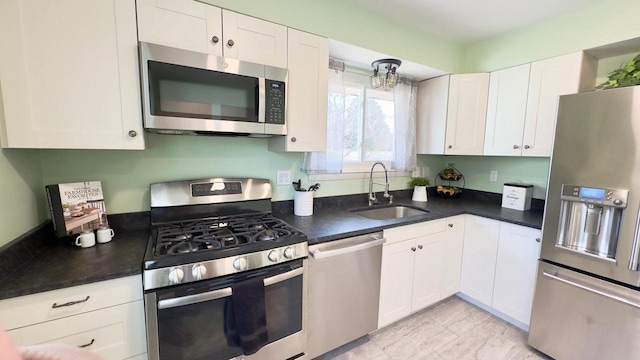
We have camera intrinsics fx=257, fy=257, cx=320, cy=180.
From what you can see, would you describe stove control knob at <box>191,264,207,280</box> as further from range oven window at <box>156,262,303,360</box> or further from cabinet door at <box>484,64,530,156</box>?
cabinet door at <box>484,64,530,156</box>

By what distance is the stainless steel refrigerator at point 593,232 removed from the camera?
4.50ft

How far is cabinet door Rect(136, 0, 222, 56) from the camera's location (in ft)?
4.20

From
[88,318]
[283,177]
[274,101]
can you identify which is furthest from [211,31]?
[88,318]

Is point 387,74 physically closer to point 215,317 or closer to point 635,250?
point 635,250

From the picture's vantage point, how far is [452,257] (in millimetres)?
2271

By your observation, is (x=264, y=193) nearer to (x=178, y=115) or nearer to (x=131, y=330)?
(x=178, y=115)

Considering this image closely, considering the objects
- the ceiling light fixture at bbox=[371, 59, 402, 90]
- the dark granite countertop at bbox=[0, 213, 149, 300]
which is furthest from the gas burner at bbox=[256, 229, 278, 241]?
the ceiling light fixture at bbox=[371, 59, 402, 90]

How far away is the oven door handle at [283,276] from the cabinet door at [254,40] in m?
1.24

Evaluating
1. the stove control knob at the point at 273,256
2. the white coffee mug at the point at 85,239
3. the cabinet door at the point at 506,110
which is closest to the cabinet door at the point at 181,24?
the white coffee mug at the point at 85,239

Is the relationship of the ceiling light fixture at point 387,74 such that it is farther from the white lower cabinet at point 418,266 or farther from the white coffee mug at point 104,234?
the white coffee mug at point 104,234

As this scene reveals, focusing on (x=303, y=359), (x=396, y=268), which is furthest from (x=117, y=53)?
(x=396, y=268)

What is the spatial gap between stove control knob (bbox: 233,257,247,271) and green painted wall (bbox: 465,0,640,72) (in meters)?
2.67

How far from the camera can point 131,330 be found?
1.13 metres

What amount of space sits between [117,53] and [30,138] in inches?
20.9
